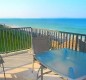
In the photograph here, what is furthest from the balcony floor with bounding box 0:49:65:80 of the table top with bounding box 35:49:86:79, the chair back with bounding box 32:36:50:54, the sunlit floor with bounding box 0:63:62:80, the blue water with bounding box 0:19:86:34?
the blue water with bounding box 0:19:86:34

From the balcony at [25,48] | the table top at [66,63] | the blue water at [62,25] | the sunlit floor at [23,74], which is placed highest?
the table top at [66,63]

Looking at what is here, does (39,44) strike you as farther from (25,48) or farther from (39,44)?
(25,48)

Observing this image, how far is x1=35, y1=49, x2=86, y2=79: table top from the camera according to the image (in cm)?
261

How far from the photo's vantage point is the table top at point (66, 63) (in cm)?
261

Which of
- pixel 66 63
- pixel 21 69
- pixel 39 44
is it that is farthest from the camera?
pixel 21 69

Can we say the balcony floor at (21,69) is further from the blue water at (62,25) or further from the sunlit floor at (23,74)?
the blue water at (62,25)

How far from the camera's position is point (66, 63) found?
3.04 metres

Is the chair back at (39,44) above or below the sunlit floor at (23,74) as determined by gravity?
above

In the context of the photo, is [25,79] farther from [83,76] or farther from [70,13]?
[70,13]

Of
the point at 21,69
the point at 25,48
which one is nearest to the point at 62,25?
the point at 25,48

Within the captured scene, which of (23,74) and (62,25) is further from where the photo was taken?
(62,25)

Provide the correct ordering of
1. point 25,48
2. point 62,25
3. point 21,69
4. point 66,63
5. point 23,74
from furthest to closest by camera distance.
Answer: point 62,25, point 25,48, point 21,69, point 23,74, point 66,63

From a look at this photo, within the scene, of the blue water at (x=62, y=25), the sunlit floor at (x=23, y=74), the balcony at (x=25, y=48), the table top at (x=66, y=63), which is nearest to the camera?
the table top at (x=66, y=63)

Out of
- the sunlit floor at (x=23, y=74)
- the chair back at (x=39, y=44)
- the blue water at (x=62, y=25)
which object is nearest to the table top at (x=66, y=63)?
the chair back at (x=39, y=44)
